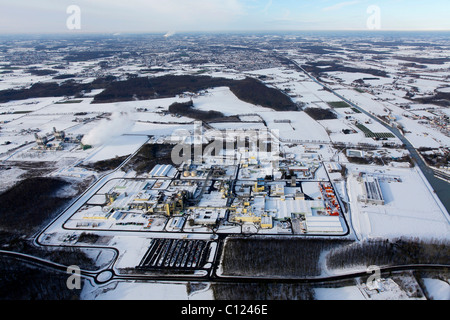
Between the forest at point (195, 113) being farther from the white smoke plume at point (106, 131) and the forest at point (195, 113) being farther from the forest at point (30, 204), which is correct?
the forest at point (30, 204)

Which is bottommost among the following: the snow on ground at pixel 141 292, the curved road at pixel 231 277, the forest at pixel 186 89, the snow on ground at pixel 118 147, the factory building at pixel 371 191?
the snow on ground at pixel 141 292

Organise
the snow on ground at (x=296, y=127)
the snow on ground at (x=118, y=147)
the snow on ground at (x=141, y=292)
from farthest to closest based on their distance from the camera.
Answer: the snow on ground at (x=296, y=127)
the snow on ground at (x=118, y=147)
the snow on ground at (x=141, y=292)

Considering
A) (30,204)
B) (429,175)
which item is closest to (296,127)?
(429,175)

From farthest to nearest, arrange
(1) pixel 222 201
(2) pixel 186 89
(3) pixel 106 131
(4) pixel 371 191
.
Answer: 1. (2) pixel 186 89
2. (3) pixel 106 131
3. (4) pixel 371 191
4. (1) pixel 222 201

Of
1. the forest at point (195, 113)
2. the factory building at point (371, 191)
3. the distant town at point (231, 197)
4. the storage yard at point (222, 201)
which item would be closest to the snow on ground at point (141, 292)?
the distant town at point (231, 197)

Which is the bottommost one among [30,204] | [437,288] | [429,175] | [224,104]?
[437,288]

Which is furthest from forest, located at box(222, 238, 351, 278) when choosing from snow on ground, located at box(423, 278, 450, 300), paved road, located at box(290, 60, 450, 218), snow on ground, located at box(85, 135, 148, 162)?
snow on ground, located at box(85, 135, 148, 162)

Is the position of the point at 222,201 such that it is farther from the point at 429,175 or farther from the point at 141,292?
the point at 429,175

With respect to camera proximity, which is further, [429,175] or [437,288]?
[429,175]

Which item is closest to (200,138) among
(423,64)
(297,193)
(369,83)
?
Answer: (297,193)

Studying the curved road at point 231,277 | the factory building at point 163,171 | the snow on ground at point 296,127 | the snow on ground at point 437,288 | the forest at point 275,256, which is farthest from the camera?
the snow on ground at point 296,127
